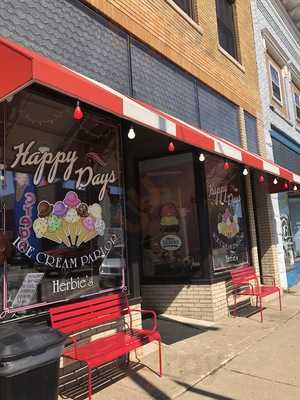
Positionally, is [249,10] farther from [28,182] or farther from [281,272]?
[28,182]

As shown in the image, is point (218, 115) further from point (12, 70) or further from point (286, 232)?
point (12, 70)

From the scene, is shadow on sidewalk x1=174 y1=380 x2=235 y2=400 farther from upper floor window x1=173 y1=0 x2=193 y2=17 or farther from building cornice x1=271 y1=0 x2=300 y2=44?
building cornice x1=271 y1=0 x2=300 y2=44

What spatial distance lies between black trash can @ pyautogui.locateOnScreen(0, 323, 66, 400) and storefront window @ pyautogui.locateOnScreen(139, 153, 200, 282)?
5170 mm

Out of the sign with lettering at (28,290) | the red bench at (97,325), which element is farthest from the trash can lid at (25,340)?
the sign with lettering at (28,290)

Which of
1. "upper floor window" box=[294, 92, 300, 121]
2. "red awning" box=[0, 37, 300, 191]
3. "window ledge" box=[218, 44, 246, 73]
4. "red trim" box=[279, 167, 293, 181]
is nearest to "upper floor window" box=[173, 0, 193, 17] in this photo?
"window ledge" box=[218, 44, 246, 73]

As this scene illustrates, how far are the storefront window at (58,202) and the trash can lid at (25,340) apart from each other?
109 cm

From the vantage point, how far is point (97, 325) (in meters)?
5.44

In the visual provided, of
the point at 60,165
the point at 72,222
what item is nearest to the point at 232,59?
the point at 60,165

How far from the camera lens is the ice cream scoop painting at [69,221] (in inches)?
204

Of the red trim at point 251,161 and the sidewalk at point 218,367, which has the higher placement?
the red trim at point 251,161

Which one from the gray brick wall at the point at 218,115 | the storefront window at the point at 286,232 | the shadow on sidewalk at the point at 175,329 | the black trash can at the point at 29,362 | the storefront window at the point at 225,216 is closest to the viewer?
the black trash can at the point at 29,362

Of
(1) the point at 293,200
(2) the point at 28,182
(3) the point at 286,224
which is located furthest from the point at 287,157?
(2) the point at 28,182

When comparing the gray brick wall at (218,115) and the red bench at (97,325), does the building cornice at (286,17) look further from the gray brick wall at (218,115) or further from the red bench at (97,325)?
the red bench at (97,325)

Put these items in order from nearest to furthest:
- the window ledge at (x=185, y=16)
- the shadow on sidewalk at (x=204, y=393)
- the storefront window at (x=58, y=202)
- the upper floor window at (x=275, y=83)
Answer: the shadow on sidewalk at (x=204, y=393) < the storefront window at (x=58, y=202) < the window ledge at (x=185, y=16) < the upper floor window at (x=275, y=83)
